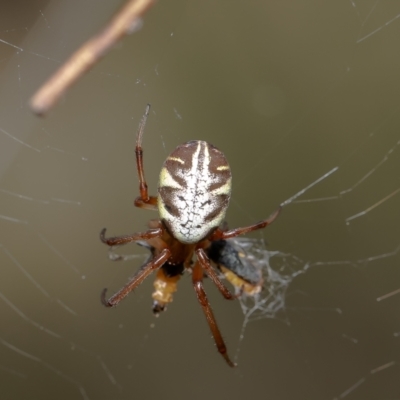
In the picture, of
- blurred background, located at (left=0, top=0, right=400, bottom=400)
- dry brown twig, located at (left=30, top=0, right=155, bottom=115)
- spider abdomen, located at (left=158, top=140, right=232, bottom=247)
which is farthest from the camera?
blurred background, located at (left=0, top=0, right=400, bottom=400)

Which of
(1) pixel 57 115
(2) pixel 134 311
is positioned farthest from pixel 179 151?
(2) pixel 134 311

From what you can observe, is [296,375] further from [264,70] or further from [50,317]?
[264,70]

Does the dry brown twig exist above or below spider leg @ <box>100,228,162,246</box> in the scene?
below

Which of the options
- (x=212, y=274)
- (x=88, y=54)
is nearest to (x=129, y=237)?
(x=212, y=274)

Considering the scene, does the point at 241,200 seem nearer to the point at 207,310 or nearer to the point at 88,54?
the point at 207,310

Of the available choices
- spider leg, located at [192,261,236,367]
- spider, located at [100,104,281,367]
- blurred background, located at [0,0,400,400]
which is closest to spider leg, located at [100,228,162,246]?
spider, located at [100,104,281,367]

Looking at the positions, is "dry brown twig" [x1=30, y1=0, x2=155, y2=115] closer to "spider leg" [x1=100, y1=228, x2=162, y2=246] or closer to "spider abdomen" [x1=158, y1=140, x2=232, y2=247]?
"spider abdomen" [x1=158, y1=140, x2=232, y2=247]

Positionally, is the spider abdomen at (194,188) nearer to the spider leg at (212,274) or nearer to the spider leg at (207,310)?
the spider leg at (212,274)
